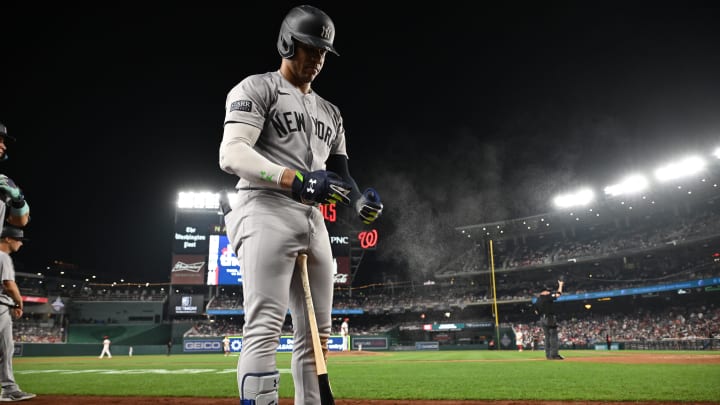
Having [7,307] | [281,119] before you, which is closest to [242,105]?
[281,119]

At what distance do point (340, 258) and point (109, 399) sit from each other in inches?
1601

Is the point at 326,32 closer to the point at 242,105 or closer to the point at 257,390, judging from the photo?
the point at 242,105

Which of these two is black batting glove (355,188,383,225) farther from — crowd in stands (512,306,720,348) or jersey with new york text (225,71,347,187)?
crowd in stands (512,306,720,348)

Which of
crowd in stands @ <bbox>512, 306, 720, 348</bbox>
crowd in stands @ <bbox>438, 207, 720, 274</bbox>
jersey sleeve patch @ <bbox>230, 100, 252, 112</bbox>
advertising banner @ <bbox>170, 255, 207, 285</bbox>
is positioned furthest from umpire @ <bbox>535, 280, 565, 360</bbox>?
advertising banner @ <bbox>170, 255, 207, 285</bbox>

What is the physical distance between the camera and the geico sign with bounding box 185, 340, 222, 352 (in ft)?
112

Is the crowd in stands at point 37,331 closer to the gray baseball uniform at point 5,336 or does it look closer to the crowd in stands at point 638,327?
the gray baseball uniform at point 5,336

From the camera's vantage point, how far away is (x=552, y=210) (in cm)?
4100

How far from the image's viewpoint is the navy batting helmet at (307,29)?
227 centimetres

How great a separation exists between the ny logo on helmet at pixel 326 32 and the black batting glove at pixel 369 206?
831 millimetres

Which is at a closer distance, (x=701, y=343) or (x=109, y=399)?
(x=109, y=399)

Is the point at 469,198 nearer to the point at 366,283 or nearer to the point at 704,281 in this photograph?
the point at 366,283

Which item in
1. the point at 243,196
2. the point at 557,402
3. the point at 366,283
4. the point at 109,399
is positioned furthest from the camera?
→ the point at 366,283

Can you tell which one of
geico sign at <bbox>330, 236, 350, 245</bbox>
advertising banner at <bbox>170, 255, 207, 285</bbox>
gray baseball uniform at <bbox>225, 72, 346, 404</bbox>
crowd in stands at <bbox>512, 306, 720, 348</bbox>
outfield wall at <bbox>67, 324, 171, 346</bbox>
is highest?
geico sign at <bbox>330, 236, 350, 245</bbox>

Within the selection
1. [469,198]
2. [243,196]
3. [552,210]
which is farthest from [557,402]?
[469,198]
